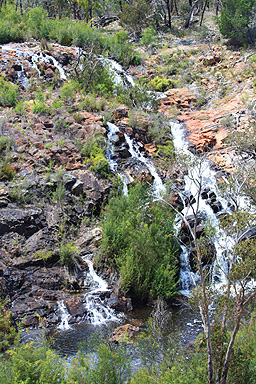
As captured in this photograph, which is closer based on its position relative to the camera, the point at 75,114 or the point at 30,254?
the point at 30,254

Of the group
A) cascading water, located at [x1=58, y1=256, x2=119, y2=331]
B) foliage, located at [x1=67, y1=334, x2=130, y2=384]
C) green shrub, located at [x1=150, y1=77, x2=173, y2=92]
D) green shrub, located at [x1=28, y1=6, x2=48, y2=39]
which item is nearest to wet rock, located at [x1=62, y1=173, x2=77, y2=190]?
cascading water, located at [x1=58, y1=256, x2=119, y2=331]

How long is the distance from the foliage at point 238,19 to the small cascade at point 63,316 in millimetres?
26206

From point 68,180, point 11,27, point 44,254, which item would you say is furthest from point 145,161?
point 11,27

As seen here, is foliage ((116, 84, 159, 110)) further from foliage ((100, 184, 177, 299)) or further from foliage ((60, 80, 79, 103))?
foliage ((100, 184, 177, 299))

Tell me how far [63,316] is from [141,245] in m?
3.20

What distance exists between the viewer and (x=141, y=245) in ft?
34.0

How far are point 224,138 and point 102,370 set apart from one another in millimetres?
14991

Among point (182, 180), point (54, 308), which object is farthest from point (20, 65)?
point (54, 308)

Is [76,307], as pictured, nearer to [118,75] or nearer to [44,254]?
[44,254]

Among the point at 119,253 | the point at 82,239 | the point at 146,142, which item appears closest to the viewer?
the point at 119,253

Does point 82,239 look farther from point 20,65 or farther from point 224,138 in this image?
Result: point 20,65

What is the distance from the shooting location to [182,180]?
50.8ft

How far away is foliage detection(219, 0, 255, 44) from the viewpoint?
85.7 ft

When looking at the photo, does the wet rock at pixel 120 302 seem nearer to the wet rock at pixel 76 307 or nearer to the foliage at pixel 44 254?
the wet rock at pixel 76 307
